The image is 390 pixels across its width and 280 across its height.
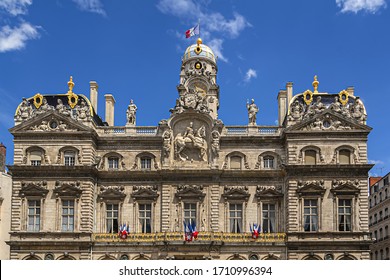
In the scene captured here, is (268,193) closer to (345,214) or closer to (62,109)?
(345,214)

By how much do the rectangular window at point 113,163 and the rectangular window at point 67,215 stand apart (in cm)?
490

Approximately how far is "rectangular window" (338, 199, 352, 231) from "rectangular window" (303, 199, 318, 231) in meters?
2.14

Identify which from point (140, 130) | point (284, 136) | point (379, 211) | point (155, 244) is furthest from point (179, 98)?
point (379, 211)

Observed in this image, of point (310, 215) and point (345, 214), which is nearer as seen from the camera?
point (345, 214)

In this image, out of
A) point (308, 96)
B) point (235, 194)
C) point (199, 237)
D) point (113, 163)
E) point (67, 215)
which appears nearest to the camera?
point (199, 237)

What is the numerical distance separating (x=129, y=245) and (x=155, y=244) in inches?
91.6

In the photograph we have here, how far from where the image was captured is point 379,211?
76.7m

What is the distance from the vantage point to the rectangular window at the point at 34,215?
173 feet

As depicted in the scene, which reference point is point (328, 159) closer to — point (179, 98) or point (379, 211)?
point (179, 98)

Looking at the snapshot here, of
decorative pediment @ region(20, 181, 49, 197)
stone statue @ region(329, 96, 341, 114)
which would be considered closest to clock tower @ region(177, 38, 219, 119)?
stone statue @ region(329, 96, 341, 114)

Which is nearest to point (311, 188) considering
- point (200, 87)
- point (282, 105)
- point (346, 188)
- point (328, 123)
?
point (346, 188)

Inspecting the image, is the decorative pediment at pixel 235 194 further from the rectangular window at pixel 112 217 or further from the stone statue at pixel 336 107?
the stone statue at pixel 336 107

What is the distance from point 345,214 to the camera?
51.8m

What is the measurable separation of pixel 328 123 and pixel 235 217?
11957 mm
